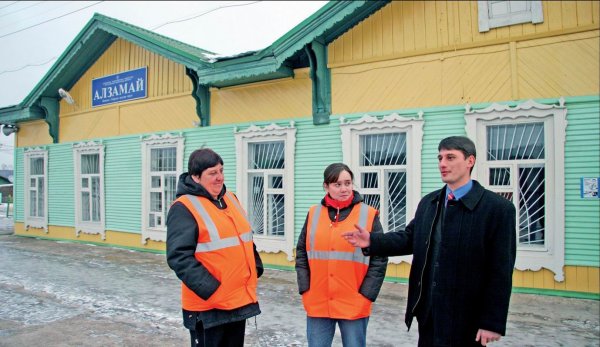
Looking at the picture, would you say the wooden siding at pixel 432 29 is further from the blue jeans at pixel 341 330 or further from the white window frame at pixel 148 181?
the blue jeans at pixel 341 330

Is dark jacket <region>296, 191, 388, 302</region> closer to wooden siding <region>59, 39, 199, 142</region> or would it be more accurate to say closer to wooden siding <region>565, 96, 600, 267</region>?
wooden siding <region>565, 96, 600, 267</region>

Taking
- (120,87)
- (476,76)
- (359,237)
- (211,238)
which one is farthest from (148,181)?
(359,237)

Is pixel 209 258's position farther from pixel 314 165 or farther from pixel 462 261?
pixel 314 165

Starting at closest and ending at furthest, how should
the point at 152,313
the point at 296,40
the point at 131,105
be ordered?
the point at 152,313 → the point at 296,40 → the point at 131,105

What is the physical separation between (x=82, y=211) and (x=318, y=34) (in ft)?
29.1

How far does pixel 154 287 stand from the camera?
673 centimetres

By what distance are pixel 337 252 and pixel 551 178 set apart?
4.53m

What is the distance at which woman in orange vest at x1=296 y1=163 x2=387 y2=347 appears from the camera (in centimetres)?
281

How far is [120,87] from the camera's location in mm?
11094

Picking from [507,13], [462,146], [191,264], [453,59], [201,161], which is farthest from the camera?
[453,59]

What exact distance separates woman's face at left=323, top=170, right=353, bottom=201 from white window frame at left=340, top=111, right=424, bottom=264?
404 centimetres

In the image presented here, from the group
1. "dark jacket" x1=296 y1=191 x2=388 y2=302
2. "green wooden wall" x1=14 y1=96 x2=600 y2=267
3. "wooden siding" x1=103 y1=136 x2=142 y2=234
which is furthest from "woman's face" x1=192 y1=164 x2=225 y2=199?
"wooden siding" x1=103 y1=136 x2=142 y2=234

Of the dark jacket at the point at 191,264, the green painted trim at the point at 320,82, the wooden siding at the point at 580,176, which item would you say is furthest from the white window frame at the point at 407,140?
the dark jacket at the point at 191,264

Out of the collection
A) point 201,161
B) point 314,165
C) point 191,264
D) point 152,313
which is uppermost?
point 314,165
